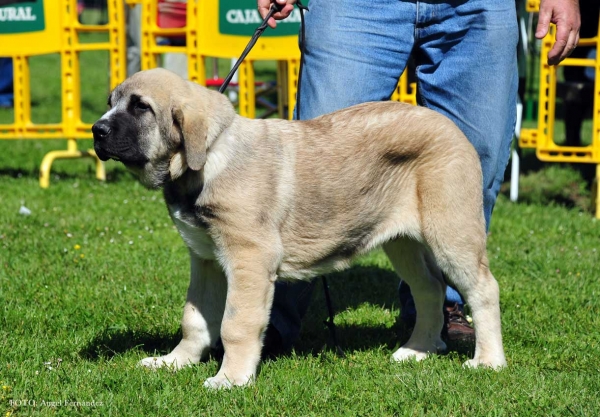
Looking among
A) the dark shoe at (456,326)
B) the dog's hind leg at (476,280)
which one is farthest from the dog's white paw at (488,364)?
the dark shoe at (456,326)

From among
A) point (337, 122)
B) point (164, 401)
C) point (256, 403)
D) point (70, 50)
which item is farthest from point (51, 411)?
point (70, 50)

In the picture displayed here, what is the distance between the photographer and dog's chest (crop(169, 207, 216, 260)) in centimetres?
367

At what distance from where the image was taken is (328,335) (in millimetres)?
4684

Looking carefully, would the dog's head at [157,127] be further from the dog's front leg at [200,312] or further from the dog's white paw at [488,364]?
the dog's white paw at [488,364]

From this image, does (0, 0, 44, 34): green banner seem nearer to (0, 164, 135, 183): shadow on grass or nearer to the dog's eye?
(0, 164, 135, 183): shadow on grass

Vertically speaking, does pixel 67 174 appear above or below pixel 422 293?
below

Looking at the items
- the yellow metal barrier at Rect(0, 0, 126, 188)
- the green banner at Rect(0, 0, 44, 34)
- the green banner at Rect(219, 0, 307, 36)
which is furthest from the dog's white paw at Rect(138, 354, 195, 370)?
the green banner at Rect(0, 0, 44, 34)

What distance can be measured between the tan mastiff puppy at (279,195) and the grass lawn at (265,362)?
0.24 m

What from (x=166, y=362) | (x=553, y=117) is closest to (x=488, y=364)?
(x=166, y=362)

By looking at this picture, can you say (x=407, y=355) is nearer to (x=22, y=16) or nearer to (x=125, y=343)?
(x=125, y=343)

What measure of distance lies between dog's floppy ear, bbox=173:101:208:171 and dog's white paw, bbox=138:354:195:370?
1041 millimetres

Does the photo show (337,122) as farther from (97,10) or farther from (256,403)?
(97,10)

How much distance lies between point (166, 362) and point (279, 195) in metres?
0.99

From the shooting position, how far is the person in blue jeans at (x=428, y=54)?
4199mm
